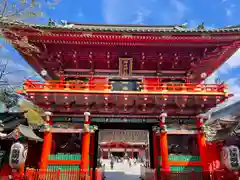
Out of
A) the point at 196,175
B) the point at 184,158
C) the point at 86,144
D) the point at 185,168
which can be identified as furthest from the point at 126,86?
the point at 196,175

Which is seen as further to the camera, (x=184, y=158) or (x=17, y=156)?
(x=184, y=158)

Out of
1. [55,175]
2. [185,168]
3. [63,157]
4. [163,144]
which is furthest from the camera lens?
[163,144]

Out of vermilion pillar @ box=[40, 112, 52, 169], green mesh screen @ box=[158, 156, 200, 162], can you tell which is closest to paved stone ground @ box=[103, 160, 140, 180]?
green mesh screen @ box=[158, 156, 200, 162]

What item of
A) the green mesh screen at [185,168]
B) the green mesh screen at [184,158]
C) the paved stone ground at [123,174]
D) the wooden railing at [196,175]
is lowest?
the paved stone ground at [123,174]

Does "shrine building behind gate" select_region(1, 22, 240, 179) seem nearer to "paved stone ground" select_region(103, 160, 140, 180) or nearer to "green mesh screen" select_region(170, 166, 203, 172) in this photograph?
"green mesh screen" select_region(170, 166, 203, 172)

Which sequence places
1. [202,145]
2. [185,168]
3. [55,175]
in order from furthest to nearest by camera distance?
1. [202,145]
2. [185,168]
3. [55,175]

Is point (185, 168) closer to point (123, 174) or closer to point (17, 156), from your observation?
point (17, 156)

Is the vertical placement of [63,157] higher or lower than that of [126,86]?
lower

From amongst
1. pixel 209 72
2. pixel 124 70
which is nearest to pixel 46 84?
pixel 124 70

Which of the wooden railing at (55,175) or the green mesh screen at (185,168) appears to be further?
the green mesh screen at (185,168)

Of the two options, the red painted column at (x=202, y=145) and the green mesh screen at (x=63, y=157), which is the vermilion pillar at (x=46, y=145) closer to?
the green mesh screen at (x=63, y=157)

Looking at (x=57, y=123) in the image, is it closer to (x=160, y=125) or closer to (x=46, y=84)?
(x=46, y=84)

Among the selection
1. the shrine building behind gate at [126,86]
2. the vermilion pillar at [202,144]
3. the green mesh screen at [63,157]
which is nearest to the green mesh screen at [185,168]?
the shrine building behind gate at [126,86]

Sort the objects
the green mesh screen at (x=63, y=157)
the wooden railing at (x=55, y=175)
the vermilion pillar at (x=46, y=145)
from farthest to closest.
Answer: the green mesh screen at (x=63, y=157), the vermilion pillar at (x=46, y=145), the wooden railing at (x=55, y=175)
